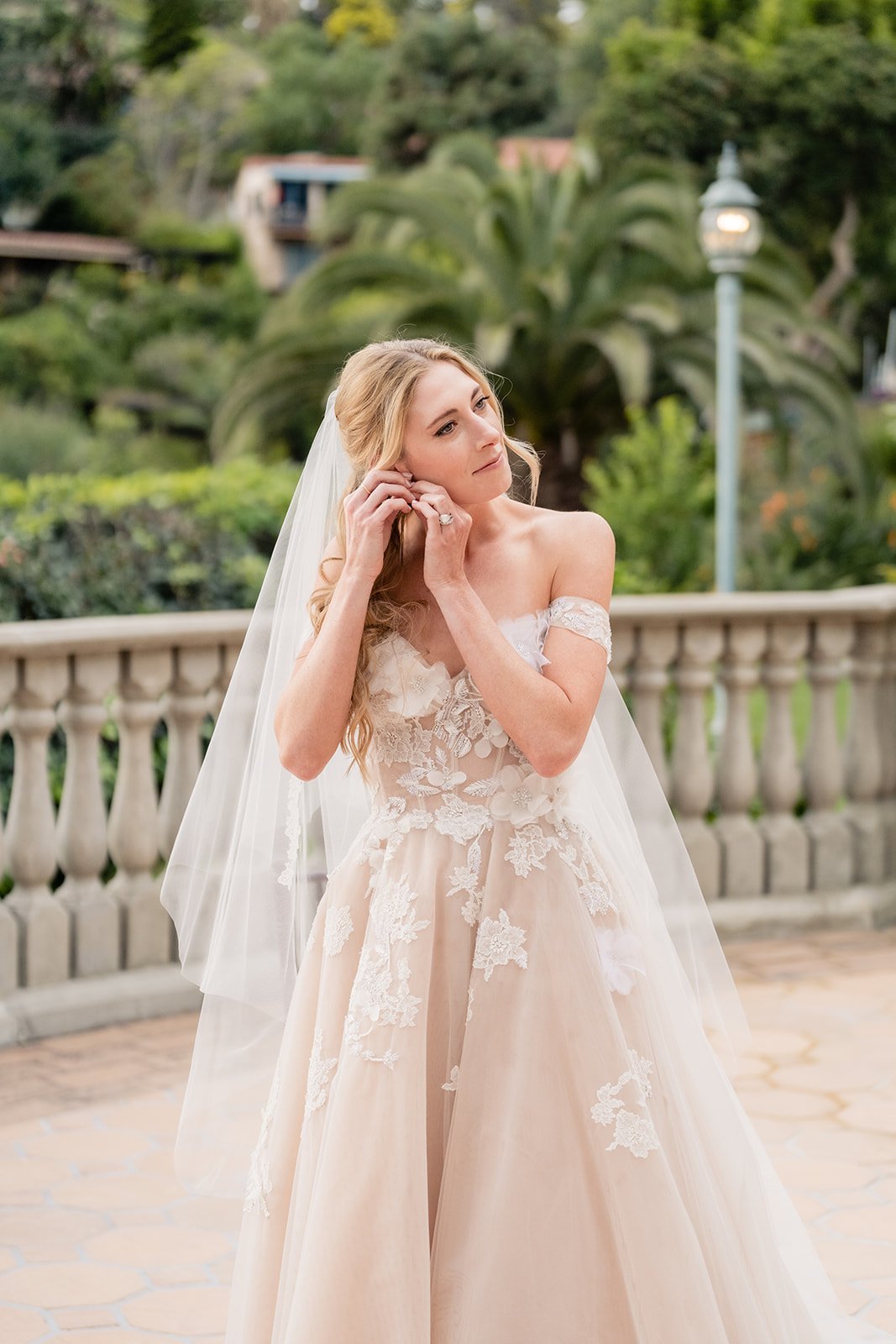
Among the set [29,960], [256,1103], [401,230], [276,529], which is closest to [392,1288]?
[256,1103]

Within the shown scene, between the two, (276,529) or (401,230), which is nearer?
(276,529)

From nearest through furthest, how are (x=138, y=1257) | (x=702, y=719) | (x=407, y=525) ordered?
(x=407, y=525) → (x=138, y=1257) → (x=702, y=719)

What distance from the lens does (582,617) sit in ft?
8.26

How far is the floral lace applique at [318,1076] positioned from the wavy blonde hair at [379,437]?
473 mm

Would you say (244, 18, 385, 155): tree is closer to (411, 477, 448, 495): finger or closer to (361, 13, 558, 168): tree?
(361, 13, 558, 168): tree

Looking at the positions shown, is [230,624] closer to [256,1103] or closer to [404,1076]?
[256,1103]

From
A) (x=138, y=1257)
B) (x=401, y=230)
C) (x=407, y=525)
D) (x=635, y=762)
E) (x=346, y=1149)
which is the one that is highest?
(x=401, y=230)

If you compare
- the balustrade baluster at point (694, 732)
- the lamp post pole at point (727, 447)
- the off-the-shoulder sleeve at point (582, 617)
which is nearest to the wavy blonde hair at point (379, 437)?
the off-the-shoulder sleeve at point (582, 617)

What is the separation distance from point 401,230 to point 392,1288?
56.3 feet

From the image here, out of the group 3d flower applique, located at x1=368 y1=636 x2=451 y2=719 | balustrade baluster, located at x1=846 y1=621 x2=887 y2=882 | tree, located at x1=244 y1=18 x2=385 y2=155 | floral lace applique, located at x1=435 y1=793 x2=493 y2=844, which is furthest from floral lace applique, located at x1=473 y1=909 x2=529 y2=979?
tree, located at x1=244 y1=18 x2=385 y2=155

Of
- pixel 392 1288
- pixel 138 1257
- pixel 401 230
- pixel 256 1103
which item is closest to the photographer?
pixel 392 1288

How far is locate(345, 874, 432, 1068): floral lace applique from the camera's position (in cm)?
244

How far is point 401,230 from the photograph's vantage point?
18.4 meters

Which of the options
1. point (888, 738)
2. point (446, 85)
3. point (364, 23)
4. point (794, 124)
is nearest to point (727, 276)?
point (888, 738)
